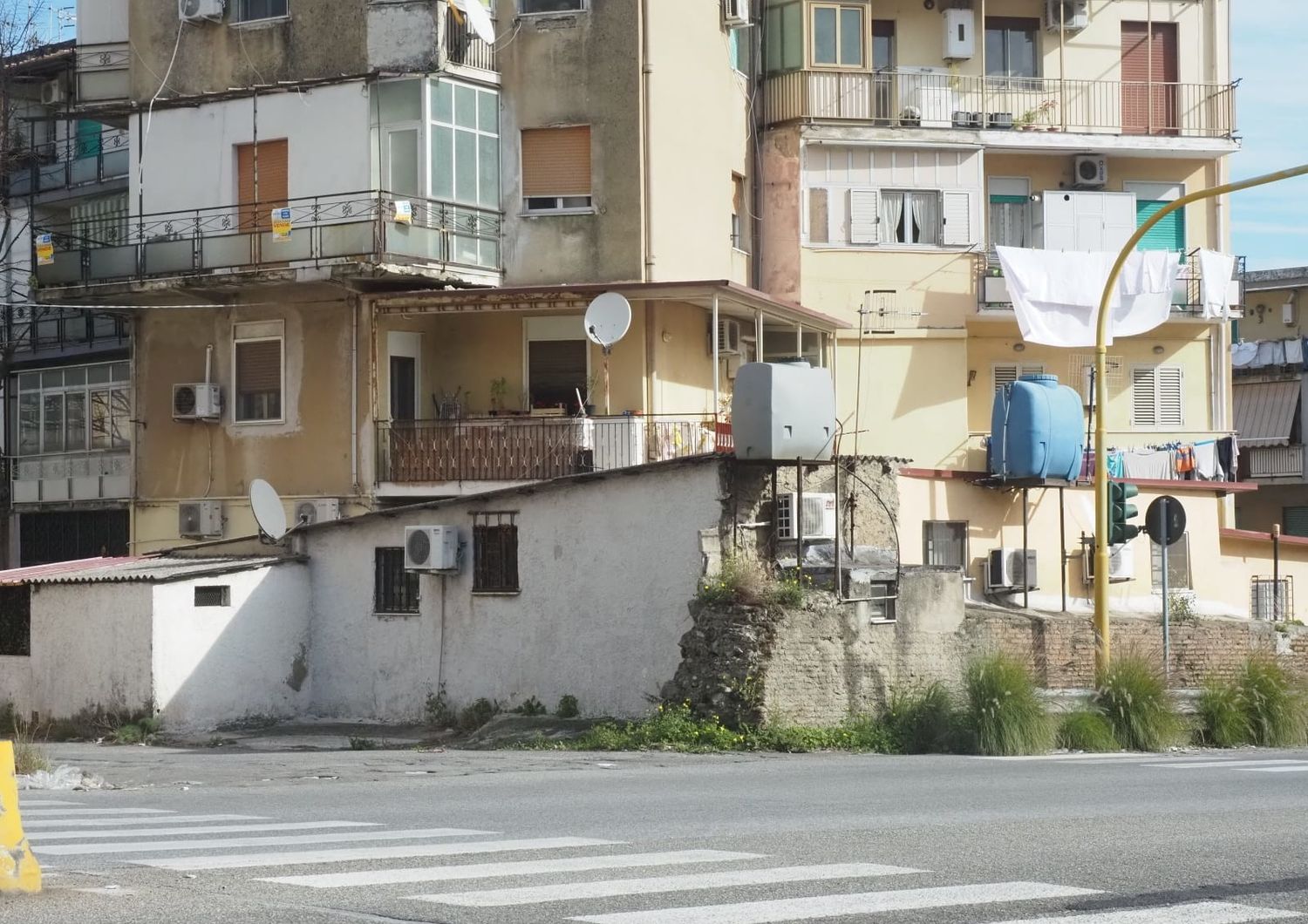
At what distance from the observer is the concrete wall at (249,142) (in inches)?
1136

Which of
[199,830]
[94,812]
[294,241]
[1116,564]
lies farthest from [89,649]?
[1116,564]

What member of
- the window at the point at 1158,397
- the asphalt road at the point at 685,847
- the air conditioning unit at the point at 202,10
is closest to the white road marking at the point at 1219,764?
the asphalt road at the point at 685,847

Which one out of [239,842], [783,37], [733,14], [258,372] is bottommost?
[239,842]

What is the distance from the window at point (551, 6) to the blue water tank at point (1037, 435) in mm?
9889

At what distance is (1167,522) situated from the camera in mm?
23516

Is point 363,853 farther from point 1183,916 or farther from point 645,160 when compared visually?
point 645,160

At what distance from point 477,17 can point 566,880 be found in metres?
21.5

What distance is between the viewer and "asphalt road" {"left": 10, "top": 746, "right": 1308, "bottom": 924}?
27.5 feet

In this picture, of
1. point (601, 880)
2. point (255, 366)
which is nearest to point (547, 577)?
point (255, 366)

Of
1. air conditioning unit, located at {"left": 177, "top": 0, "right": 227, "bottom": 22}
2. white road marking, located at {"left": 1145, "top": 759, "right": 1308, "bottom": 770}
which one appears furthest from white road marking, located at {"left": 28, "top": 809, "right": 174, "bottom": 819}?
air conditioning unit, located at {"left": 177, "top": 0, "right": 227, "bottom": 22}

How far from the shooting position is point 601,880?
9.16m

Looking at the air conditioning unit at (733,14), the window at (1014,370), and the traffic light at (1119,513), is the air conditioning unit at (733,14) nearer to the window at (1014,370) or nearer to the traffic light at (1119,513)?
the window at (1014,370)

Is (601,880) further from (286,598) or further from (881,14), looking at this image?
(881,14)

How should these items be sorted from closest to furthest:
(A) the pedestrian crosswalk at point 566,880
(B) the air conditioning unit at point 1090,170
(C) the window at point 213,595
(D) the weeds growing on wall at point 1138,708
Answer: (A) the pedestrian crosswalk at point 566,880 < (D) the weeds growing on wall at point 1138,708 < (C) the window at point 213,595 < (B) the air conditioning unit at point 1090,170
